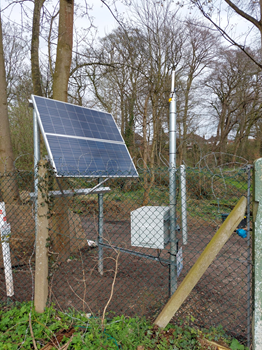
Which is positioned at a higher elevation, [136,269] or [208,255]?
[208,255]

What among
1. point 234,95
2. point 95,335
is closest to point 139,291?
point 95,335

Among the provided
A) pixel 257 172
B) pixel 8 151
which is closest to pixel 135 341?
pixel 257 172

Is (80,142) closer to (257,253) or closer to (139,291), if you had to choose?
(139,291)

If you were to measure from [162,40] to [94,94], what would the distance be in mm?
6181

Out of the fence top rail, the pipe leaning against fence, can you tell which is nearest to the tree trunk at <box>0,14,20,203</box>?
the fence top rail

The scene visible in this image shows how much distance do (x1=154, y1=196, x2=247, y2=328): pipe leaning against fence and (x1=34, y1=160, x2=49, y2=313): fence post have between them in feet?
4.00

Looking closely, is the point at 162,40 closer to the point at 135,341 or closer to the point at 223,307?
the point at 223,307

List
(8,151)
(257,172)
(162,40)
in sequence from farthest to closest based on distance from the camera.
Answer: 1. (162,40)
2. (8,151)
3. (257,172)

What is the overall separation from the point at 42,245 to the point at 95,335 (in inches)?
40.0

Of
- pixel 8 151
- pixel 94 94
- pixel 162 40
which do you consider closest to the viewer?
pixel 8 151

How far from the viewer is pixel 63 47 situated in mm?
4793

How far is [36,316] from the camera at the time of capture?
2.55 meters

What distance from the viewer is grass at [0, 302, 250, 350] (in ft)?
6.94

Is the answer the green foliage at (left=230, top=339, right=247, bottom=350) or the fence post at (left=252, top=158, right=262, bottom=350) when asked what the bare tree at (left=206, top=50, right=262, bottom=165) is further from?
the green foliage at (left=230, top=339, right=247, bottom=350)
